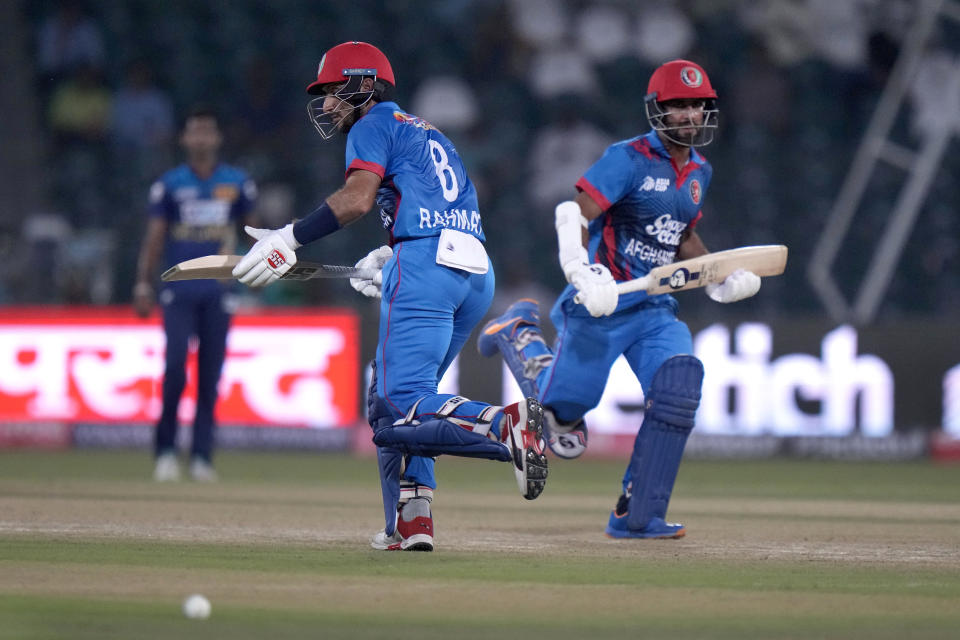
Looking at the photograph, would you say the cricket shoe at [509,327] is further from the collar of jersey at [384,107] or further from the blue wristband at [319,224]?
the blue wristband at [319,224]

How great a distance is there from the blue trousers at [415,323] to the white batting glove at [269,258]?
0.43 metres

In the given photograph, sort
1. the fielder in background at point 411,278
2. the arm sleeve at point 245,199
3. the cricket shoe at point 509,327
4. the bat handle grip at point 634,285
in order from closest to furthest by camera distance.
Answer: the fielder in background at point 411,278 < the bat handle grip at point 634,285 < the cricket shoe at point 509,327 < the arm sleeve at point 245,199

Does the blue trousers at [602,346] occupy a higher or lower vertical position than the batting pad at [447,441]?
higher

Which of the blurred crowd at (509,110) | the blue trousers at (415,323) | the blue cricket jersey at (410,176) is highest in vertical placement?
the blurred crowd at (509,110)

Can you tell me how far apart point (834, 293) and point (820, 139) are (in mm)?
2394

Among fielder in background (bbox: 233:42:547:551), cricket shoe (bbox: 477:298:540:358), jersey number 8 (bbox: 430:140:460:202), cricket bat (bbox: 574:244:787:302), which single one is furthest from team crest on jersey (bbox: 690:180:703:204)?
jersey number 8 (bbox: 430:140:460:202)

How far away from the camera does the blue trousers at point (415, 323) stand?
5574mm

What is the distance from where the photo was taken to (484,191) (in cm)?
1480

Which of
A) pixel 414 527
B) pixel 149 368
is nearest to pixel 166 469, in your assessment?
pixel 149 368

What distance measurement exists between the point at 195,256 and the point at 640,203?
4005 mm

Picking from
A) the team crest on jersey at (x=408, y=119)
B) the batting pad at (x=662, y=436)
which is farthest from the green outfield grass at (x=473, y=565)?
the team crest on jersey at (x=408, y=119)

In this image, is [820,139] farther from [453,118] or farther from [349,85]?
[349,85]

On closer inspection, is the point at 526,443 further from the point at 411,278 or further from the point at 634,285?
the point at 634,285

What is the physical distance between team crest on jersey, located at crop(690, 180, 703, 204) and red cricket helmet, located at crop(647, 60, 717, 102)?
41 centimetres
